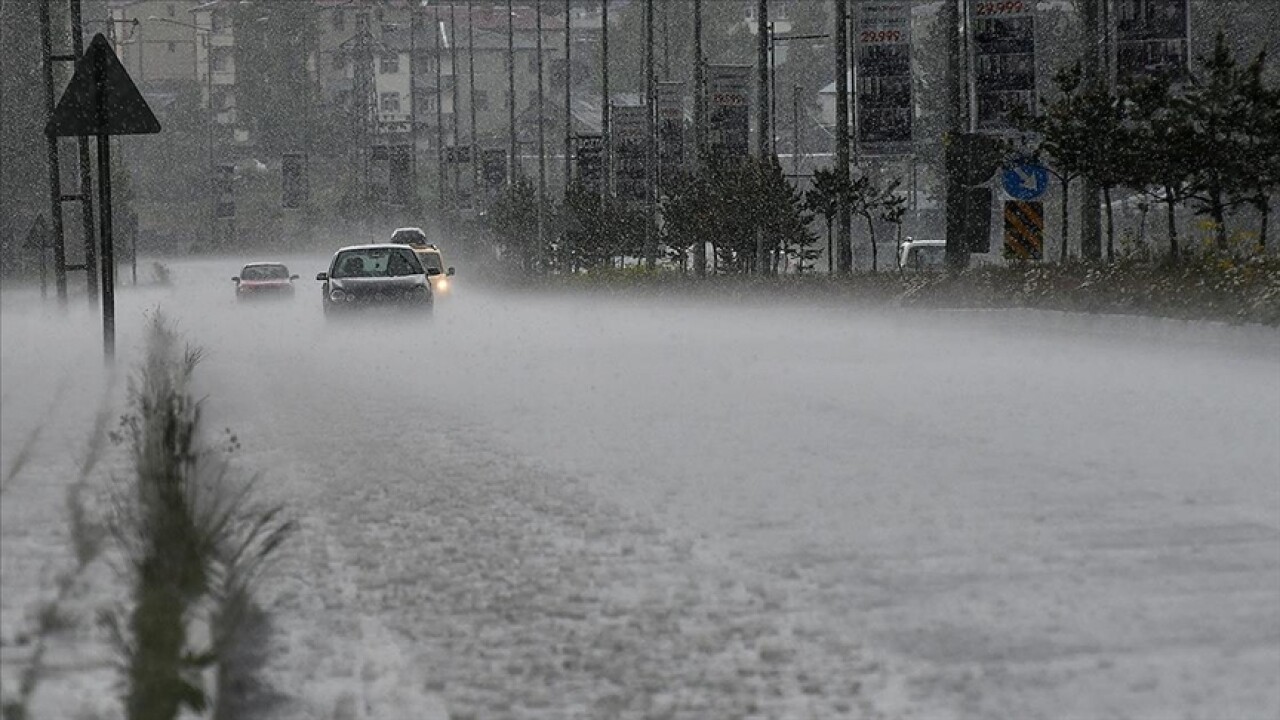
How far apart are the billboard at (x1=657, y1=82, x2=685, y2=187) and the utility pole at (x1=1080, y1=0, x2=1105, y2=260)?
2604cm

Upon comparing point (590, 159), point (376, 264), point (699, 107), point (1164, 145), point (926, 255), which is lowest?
point (926, 255)

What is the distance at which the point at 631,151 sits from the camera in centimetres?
6956

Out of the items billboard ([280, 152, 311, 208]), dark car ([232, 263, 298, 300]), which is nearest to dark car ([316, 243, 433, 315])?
dark car ([232, 263, 298, 300])

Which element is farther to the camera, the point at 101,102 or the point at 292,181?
the point at 292,181

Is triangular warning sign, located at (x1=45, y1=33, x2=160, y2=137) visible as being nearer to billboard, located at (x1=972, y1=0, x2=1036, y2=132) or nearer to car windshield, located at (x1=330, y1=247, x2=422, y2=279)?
car windshield, located at (x1=330, y1=247, x2=422, y2=279)

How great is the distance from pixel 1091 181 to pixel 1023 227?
1.53 m

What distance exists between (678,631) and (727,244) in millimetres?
50210

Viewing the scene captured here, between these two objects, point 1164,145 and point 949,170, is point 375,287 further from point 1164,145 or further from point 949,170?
point 1164,145

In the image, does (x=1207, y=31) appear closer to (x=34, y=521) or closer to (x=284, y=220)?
(x=34, y=521)

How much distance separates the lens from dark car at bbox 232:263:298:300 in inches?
2442

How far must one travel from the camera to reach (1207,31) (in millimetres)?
82000

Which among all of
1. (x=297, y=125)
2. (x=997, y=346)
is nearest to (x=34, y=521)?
(x=997, y=346)

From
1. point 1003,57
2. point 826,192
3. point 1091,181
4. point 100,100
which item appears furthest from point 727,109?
point 100,100

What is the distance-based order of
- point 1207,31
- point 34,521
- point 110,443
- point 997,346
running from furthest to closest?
point 1207,31 < point 997,346 < point 110,443 < point 34,521
